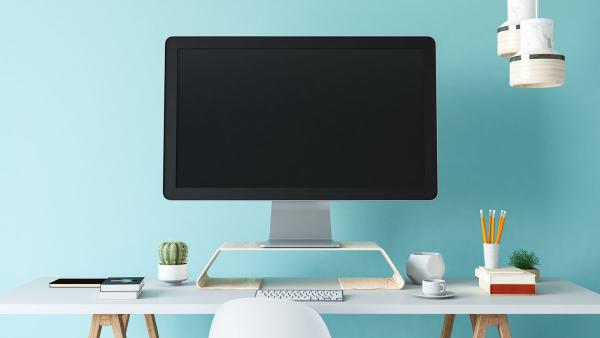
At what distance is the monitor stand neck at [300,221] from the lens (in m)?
2.38

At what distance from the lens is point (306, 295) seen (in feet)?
6.82

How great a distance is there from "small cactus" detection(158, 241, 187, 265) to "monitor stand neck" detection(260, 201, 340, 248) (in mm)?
279

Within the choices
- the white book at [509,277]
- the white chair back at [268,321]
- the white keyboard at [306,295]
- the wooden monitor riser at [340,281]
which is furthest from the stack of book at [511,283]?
the white chair back at [268,321]

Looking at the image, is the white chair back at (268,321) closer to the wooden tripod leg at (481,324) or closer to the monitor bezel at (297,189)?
the wooden tripod leg at (481,324)

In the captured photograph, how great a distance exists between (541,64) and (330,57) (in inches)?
25.6

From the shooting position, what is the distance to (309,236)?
7.82 feet

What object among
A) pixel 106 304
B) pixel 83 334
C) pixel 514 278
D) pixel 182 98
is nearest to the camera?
pixel 106 304

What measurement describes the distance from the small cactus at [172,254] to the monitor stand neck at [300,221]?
0.28 metres

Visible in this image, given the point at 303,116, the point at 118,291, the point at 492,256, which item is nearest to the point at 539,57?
the point at 492,256

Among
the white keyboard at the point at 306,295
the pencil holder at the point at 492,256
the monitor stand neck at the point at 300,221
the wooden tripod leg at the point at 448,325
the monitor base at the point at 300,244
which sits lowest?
the wooden tripod leg at the point at 448,325

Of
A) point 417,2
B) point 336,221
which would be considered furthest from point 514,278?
point 417,2

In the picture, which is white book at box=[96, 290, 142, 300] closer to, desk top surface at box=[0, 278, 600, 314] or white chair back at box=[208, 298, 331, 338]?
desk top surface at box=[0, 278, 600, 314]

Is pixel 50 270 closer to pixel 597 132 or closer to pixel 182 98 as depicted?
pixel 182 98

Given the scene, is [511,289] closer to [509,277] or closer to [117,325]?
[509,277]
